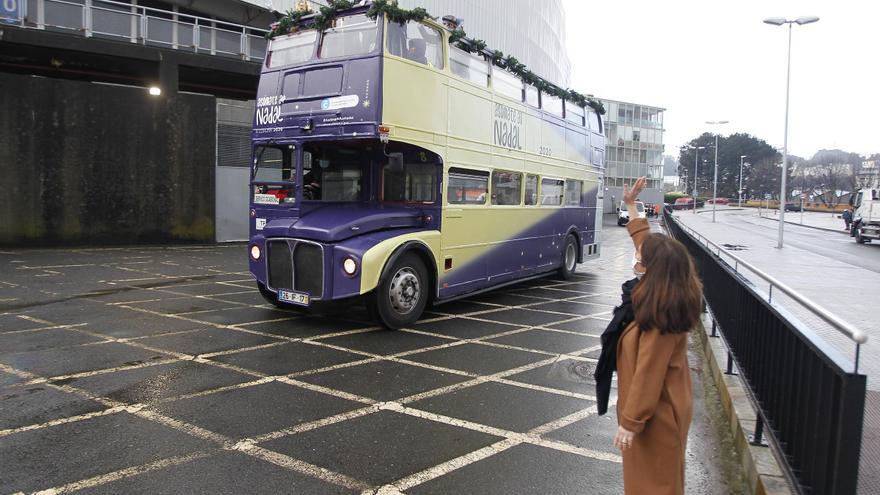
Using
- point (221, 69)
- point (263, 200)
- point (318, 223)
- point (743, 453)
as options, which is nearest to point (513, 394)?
point (743, 453)

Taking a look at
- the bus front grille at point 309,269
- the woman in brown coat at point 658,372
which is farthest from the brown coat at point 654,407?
the bus front grille at point 309,269

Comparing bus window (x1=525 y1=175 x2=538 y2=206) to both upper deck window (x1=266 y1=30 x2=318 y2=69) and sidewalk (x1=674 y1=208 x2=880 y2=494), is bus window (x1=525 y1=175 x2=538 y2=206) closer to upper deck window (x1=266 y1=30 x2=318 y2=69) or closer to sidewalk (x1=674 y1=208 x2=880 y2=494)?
sidewalk (x1=674 y1=208 x2=880 y2=494)

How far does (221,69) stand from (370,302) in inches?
610

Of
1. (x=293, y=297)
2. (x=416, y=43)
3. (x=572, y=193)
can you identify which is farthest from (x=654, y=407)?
(x=572, y=193)

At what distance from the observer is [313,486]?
3.59m

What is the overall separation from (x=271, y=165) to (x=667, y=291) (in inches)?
278

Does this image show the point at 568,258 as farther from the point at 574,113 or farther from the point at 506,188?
the point at 506,188

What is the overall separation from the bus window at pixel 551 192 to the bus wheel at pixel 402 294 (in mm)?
4589

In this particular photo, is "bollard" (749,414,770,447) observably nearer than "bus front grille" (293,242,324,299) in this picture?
Yes

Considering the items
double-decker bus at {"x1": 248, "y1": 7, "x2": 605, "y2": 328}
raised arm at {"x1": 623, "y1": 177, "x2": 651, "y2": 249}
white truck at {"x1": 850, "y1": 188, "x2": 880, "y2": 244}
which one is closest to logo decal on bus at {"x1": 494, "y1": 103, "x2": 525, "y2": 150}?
double-decker bus at {"x1": 248, "y1": 7, "x2": 605, "y2": 328}

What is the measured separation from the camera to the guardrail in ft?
8.35

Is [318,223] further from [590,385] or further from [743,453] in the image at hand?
[743,453]

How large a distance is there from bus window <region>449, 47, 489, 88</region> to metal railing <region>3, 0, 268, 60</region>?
1061 cm

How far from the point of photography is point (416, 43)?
8102 millimetres
